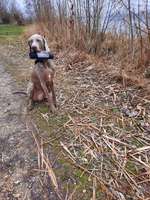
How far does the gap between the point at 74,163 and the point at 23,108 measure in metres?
1.53

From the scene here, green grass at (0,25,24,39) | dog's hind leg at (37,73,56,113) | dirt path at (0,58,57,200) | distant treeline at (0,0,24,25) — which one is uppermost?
distant treeline at (0,0,24,25)

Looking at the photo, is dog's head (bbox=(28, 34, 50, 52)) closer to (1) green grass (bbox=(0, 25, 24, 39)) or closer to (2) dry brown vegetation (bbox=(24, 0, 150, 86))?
(2) dry brown vegetation (bbox=(24, 0, 150, 86))

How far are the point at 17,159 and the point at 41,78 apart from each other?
112 centimetres

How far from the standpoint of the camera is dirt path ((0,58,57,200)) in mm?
2496

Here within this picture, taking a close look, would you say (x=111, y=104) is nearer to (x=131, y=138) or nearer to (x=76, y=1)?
(x=131, y=138)

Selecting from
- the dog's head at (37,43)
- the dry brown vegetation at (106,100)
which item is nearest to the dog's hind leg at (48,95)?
the dry brown vegetation at (106,100)

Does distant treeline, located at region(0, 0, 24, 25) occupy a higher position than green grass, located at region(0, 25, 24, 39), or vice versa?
distant treeline, located at region(0, 0, 24, 25)

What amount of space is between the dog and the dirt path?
0.27 m

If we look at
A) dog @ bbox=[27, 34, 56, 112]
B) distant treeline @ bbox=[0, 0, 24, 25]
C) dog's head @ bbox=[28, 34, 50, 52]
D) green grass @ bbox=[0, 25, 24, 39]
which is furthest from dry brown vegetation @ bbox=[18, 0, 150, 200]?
distant treeline @ bbox=[0, 0, 24, 25]

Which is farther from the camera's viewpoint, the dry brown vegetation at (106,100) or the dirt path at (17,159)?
the dry brown vegetation at (106,100)

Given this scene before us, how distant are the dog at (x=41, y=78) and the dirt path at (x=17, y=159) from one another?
270mm

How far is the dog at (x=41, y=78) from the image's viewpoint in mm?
3561


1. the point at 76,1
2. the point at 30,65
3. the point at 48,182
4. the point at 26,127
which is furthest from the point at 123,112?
the point at 76,1

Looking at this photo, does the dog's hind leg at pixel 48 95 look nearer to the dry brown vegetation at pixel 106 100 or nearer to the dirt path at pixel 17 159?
the dry brown vegetation at pixel 106 100
